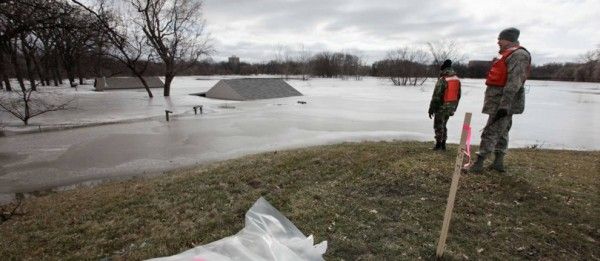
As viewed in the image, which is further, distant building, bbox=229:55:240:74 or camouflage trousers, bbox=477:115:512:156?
distant building, bbox=229:55:240:74

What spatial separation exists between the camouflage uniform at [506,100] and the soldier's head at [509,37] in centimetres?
20

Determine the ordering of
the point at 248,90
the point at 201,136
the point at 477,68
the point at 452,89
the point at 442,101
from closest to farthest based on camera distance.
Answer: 1. the point at 452,89
2. the point at 442,101
3. the point at 201,136
4. the point at 248,90
5. the point at 477,68

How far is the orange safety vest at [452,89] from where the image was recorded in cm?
608

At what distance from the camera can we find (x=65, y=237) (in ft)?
11.9

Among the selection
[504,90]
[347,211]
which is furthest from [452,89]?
[347,211]

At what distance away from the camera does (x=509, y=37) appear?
15.6 ft

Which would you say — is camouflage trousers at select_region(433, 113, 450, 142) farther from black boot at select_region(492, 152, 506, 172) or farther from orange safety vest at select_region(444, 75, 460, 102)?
black boot at select_region(492, 152, 506, 172)

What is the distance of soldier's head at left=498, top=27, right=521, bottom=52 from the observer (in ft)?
15.5

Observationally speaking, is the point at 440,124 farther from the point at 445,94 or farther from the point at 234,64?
the point at 234,64

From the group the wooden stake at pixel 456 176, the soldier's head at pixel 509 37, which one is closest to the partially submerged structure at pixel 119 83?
the soldier's head at pixel 509 37

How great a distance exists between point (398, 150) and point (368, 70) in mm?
89827

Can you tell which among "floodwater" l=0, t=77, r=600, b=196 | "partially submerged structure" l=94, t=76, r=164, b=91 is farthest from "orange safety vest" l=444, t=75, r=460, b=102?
"partially submerged structure" l=94, t=76, r=164, b=91

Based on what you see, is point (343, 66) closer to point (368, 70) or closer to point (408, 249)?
point (368, 70)

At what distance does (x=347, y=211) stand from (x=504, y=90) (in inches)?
109
